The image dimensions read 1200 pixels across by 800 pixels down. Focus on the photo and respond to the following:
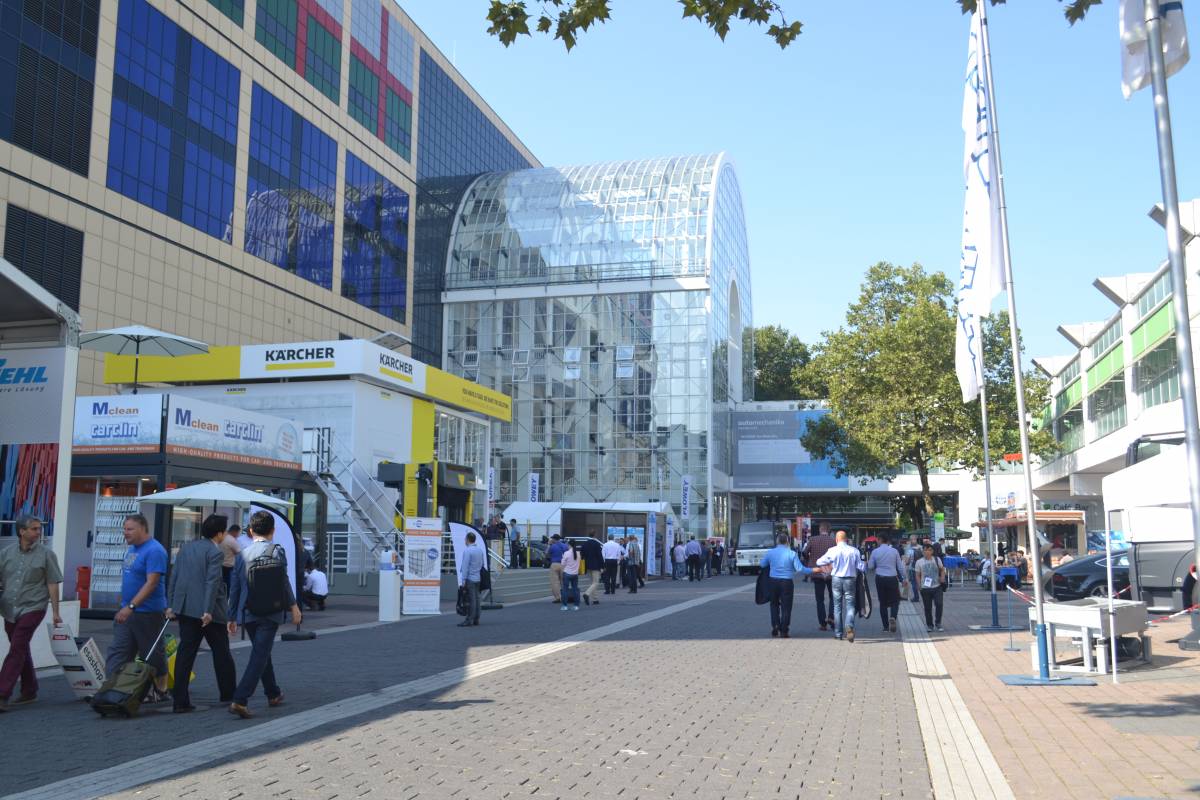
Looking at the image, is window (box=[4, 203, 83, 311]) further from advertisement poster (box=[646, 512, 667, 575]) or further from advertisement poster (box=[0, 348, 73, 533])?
advertisement poster (box=[0, 348, 73, 533])

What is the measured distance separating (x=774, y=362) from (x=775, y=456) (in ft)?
67.8

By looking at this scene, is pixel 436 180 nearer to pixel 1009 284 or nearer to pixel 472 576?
pixel 472 576

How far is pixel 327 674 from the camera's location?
11422 millimetres

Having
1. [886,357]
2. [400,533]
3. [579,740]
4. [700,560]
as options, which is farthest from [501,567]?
[886,357]

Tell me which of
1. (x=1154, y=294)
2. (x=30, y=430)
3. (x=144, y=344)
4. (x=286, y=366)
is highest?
(x=1154, y=294)

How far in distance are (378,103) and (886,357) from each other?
2773 cm

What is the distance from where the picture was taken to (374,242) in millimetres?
52688

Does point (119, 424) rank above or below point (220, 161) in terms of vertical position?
below

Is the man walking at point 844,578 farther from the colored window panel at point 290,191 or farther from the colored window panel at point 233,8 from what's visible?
the colored window panel at point 233,8

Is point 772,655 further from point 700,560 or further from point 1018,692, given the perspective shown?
point 700,560

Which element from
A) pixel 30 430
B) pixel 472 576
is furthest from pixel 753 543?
pixel 30 430

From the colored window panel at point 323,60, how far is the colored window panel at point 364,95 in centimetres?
141

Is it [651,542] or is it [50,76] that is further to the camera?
[651,542]

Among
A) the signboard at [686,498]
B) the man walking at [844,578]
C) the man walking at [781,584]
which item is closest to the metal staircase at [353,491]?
the man walking at [781,584]
